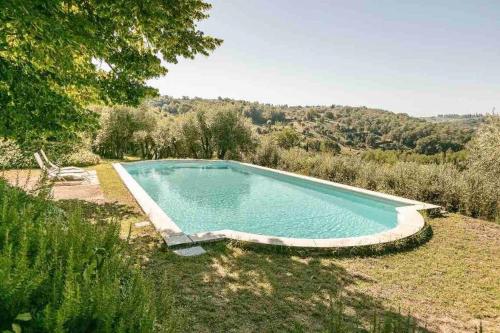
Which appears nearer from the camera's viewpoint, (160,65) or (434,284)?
(434,284)

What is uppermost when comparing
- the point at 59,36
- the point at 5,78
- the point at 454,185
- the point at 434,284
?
the point at 59,36

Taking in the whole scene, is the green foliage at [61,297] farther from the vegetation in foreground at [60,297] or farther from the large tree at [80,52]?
the large tree at [80,52]

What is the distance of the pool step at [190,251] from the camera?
6348 mm

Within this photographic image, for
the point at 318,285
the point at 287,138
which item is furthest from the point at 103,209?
the point at 287,138

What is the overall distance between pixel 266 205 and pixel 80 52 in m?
8.85

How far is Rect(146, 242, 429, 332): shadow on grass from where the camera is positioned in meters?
4.22

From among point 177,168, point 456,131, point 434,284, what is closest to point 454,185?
point 434,284

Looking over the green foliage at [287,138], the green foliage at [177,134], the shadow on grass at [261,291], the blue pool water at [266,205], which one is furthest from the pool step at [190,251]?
the green foliage at [287,138]

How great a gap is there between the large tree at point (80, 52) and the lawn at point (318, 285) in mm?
3203

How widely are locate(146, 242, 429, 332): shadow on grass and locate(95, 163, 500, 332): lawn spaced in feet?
0.05

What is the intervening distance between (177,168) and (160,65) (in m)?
15.0

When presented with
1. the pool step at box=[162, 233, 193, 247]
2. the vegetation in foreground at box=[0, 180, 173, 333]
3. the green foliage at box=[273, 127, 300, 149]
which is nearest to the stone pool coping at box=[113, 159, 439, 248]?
the pool step at box=[162, 233, 193, 247]

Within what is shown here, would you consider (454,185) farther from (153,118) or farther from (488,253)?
(153,118)

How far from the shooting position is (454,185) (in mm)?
11625
